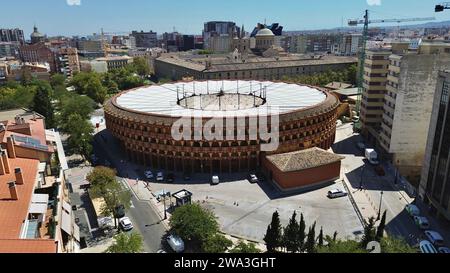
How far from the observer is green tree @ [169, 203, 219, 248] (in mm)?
48844

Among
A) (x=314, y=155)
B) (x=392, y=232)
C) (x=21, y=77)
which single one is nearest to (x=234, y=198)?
(x=314, y=155)

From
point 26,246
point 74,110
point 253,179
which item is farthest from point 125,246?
point 74,110

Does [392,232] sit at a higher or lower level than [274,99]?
lower

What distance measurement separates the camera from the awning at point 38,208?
3803cm

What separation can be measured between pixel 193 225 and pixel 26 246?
24.4m

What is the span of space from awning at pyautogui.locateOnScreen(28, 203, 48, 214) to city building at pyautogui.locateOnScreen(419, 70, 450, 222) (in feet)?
190

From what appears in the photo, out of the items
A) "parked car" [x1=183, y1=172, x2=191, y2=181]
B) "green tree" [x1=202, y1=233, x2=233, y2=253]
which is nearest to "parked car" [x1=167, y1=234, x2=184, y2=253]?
"green tree" [x1=202, y1=233, x2=233, y2=253]

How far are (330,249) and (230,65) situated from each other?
131 meters

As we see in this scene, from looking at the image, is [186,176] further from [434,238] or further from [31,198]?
[434,238]

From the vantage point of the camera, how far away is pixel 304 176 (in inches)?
2712

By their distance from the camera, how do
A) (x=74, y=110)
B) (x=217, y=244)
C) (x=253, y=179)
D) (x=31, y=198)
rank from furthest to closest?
(x=74, y=110)
(x=253, y=179)
(x=217, y=244)
(x=31, y=198)

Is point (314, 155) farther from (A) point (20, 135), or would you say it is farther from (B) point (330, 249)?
(A) point (20, 135)

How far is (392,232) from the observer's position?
5500cm

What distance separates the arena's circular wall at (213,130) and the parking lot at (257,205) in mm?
4556
